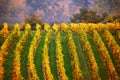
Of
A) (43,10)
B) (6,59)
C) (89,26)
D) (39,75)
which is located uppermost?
(43,10)

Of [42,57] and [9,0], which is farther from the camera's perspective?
[9,0]

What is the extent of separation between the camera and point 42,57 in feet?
129

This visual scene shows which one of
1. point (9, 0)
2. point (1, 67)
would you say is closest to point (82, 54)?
point (1, 67)

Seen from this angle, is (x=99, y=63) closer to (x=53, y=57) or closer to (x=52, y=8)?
(x=53, y=57)

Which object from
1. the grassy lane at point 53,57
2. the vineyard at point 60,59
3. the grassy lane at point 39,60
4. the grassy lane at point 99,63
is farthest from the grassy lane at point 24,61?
the grassy lane at point 99,63

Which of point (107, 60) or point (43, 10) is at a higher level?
point (43, 10)

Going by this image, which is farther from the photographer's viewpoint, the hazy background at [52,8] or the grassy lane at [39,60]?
the hazy background at [52,8]

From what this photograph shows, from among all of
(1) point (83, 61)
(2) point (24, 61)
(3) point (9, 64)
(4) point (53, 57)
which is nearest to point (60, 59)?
(4) point (53, 57)

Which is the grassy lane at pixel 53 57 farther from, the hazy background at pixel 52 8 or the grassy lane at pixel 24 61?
the hazy background at pixel 52 8

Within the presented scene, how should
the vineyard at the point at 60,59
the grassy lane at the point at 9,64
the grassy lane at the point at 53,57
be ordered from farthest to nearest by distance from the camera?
the grassy lane at the point at 53,57
the grassy lane at the point at 9,64
the vineyard at the point at 60,59

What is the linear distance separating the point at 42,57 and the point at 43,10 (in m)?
59.2

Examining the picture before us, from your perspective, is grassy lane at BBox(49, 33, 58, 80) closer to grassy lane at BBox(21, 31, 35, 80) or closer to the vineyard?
the vineyard

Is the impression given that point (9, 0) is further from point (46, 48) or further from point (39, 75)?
point (39, 75)

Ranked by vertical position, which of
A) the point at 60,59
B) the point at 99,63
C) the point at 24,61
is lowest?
the point at 99,63
